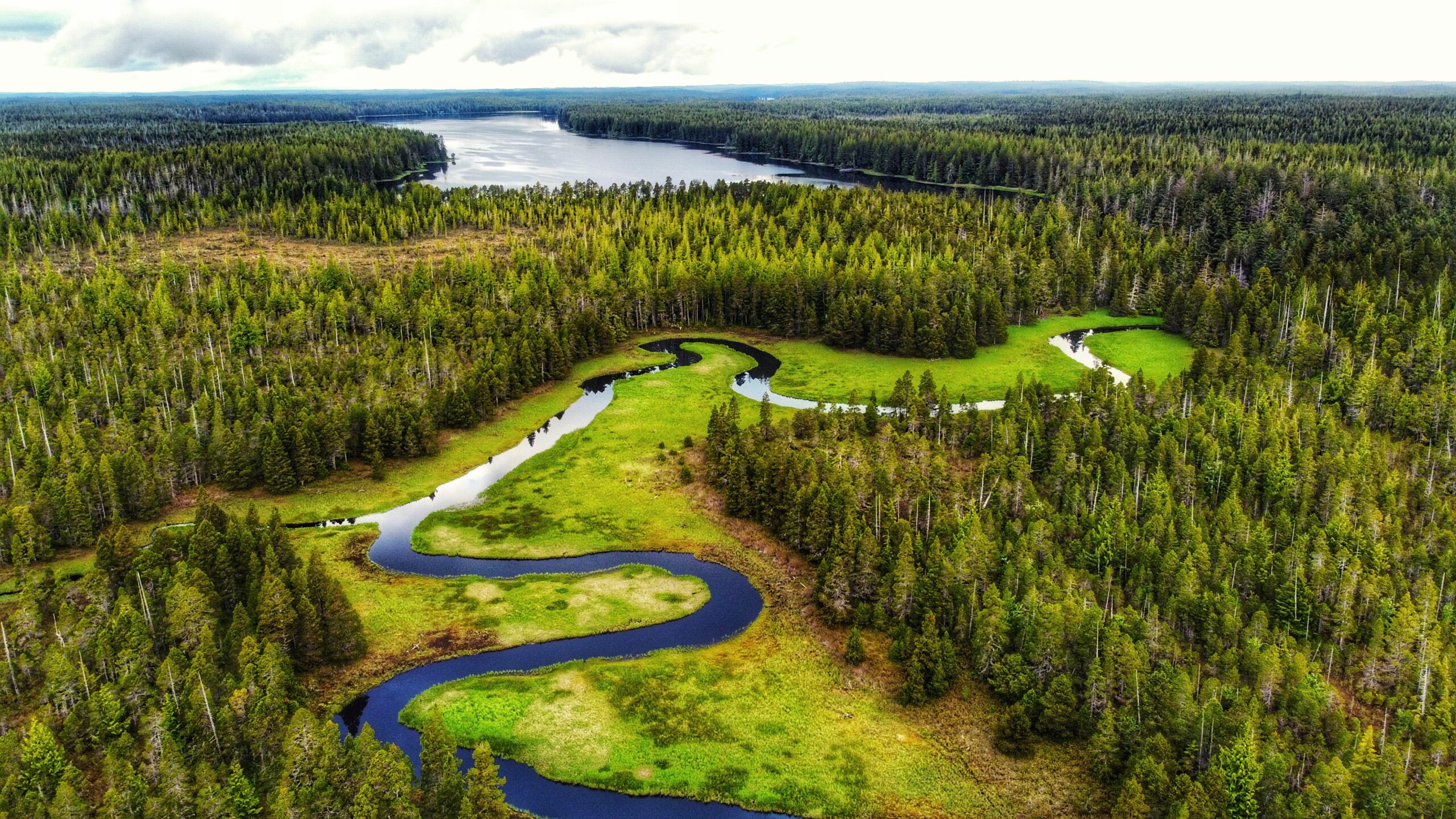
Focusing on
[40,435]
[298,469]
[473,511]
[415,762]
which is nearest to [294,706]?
[415,762]

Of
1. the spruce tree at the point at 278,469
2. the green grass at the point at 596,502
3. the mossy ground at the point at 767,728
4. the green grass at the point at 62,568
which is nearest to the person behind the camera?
the mossy ground at the point at 767,728

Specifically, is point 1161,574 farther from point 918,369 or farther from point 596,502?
point 918,369

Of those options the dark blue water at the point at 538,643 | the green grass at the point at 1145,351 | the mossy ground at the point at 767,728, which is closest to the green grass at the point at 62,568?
the dark blue water at the point at 538,643

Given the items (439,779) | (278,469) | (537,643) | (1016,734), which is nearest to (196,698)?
(439,779)

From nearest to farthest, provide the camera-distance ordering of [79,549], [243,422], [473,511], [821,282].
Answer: [79,549] < [473,511] < [243,422] < [821,282]

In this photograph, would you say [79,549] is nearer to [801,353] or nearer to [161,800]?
[161,800]

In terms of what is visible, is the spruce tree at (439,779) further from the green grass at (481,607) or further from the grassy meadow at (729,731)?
the green grass at (481,607)

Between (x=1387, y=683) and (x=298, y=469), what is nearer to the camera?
(x=1387, y=683)
